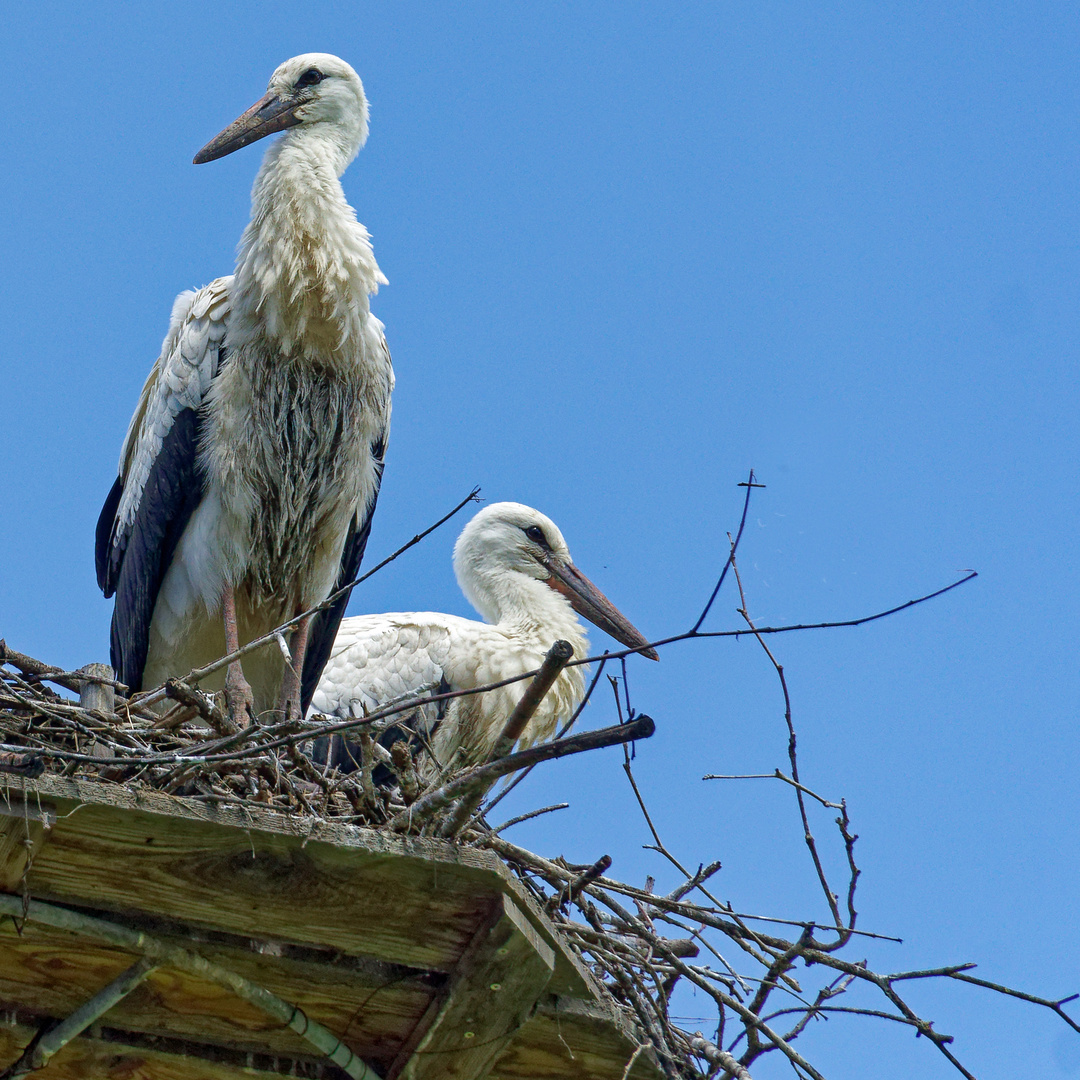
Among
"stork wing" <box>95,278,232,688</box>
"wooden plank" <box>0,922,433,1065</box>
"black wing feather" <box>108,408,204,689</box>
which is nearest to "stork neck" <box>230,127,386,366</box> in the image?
"stork wing" <box>95,278,232,688</box>

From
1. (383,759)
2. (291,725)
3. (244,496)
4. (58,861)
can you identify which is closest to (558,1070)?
(383,759)

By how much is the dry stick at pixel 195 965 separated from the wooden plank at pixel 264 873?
0.12 feet

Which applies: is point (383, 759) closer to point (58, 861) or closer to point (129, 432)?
point (58, 861)

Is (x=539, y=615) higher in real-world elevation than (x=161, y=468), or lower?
higher

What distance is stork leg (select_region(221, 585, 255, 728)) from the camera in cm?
429

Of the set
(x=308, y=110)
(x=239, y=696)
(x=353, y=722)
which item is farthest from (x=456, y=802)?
(x=308, y=110)

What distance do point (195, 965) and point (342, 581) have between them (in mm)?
2665

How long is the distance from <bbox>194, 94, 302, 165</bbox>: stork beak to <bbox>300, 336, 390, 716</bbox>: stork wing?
100 cm

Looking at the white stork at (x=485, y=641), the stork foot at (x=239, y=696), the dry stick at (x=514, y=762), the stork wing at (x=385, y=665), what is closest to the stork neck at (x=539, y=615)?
the white stork at (x=485, y=641)

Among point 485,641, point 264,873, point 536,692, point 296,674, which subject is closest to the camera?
point 536,692

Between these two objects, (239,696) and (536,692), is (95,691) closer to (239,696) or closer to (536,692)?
(536,692)

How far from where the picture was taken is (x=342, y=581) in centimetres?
512

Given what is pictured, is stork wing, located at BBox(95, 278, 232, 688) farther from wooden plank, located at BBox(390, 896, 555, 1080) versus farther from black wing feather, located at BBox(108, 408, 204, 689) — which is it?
wooden plank, located at BBox(390, 896, 555, 1080)

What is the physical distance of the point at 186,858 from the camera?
2.44 metres
